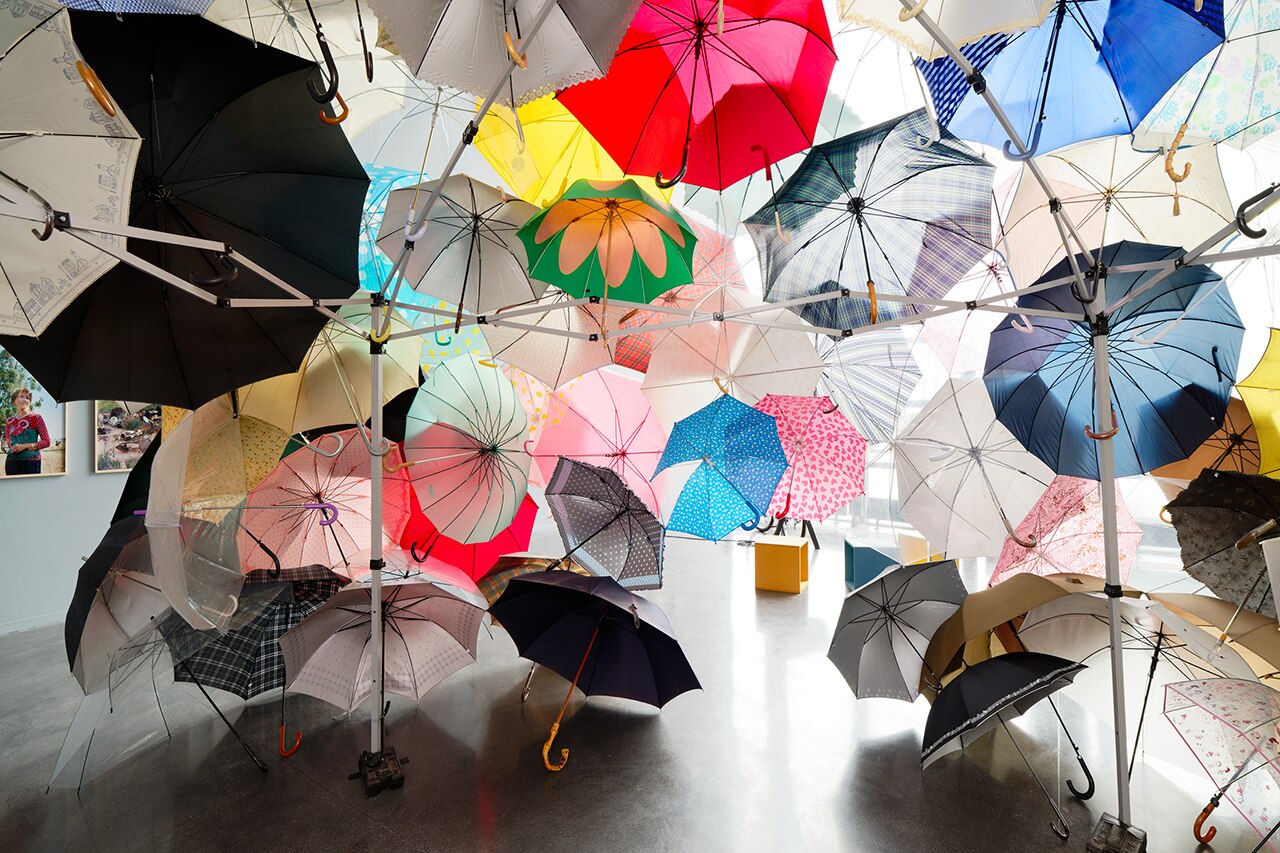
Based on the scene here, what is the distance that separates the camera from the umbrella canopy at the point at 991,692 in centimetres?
226

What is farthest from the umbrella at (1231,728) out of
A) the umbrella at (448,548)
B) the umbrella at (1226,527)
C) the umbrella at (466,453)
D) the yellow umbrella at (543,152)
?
the umbrella at (448,548)

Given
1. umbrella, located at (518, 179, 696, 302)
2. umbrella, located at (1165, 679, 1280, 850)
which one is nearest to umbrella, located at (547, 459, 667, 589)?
umbrella, located at (518, 179, 696, 302)

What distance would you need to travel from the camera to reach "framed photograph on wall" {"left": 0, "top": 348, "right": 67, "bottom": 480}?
5.14m

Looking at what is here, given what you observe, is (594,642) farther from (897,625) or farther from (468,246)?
(468,246)

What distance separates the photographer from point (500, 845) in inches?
98.2

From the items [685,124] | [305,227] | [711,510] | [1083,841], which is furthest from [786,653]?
[305,227]

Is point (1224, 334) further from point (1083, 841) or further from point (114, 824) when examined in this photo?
point (114, 824)

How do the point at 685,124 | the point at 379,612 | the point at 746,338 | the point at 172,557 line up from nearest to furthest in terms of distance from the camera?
the point at 172,557
the point at 685,124
the point at 379,612
the point at 746,338

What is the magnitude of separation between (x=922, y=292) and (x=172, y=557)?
3.43m

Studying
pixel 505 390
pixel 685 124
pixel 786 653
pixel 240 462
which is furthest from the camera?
pixel 786 653

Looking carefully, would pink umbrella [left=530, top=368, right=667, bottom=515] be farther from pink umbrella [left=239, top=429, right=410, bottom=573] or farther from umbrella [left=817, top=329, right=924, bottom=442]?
umbrella [left=817, top=329, right=924, bottom=442]

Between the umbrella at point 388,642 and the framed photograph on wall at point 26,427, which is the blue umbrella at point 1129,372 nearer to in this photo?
the umbrella at point 388,642

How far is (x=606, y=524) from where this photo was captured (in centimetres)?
345

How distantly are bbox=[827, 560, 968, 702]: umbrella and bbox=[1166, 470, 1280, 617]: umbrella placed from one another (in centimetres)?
94
